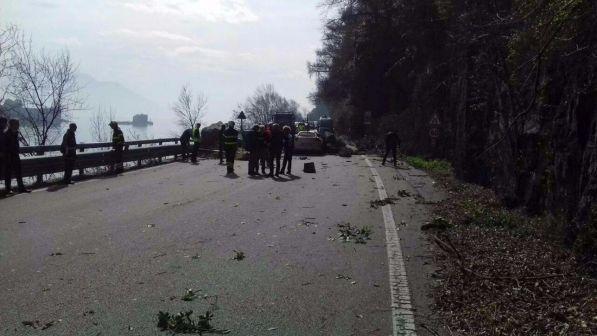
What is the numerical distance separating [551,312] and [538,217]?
4.98m

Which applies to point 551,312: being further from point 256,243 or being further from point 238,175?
point 238,175

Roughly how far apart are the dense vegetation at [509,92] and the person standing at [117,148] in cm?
1119

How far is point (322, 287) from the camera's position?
20.0ft

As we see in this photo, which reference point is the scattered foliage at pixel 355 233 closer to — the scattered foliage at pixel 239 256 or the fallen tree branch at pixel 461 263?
the fallen tree branch at pixel 461 263

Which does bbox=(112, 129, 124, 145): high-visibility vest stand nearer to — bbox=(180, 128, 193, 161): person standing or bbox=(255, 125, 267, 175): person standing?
bbox=(255, 125, 267, 175): person standing

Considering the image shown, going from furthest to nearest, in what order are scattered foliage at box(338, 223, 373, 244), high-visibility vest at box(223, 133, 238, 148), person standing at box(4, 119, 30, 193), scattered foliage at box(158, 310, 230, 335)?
high-visibility vest at box(223, 133, 238, 148) < person standing at box(4, 119, 30, 193) < scattered foliage at box(338, 223, 373, 244) < scattered foliage at box(158, 310, 230, 335)

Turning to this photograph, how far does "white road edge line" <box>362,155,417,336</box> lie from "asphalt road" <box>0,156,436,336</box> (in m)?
0.09

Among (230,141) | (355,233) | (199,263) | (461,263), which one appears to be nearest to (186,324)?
(199,263)

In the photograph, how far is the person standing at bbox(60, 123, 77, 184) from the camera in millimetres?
16102

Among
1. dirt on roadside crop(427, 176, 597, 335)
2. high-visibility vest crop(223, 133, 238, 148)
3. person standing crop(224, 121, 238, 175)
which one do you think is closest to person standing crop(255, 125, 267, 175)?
person standing crop(224, 121, 238, 175)

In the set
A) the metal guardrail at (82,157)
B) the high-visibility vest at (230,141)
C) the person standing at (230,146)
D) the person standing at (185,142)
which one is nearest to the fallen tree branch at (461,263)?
the metal guardrail at (82,157)

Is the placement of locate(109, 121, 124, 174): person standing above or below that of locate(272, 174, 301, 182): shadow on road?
above

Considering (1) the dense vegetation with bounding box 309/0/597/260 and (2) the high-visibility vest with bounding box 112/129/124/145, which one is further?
(2) the high-visibility vest with bounding box 112/129/124/145

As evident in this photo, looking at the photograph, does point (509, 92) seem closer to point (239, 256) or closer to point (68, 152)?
point (239, 256)
